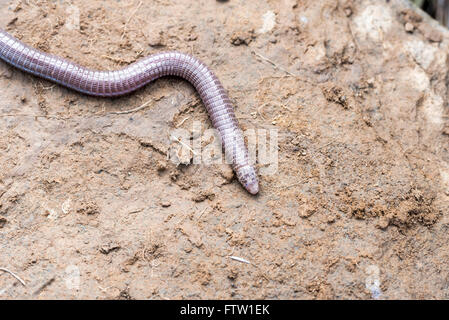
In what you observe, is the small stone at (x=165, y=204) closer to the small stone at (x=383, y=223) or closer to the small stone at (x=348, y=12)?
the small stone at (x=383, y=223)

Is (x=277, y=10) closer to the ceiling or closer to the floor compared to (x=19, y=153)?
closer to the ceiling

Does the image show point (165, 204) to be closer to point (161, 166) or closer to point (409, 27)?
point (161, 166)

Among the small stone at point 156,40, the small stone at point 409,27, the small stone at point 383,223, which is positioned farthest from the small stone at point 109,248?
the small stone at point 409,27

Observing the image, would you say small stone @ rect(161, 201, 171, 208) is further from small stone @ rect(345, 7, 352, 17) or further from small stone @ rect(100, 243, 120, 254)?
small stone @ rect(345, 7, 352, 17)

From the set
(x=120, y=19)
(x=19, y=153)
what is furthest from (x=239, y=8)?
(x=19, y=153)

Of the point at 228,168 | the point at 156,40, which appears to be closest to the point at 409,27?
the point at 228,168
